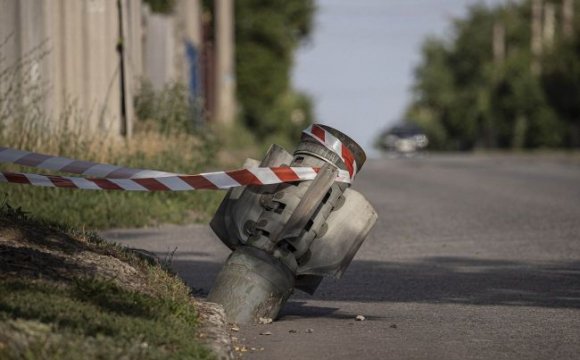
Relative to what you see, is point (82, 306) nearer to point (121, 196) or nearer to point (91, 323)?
point (91, 323)

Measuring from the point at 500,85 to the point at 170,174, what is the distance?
63158 millimetres

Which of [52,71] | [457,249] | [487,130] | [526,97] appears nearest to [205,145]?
[52,71]

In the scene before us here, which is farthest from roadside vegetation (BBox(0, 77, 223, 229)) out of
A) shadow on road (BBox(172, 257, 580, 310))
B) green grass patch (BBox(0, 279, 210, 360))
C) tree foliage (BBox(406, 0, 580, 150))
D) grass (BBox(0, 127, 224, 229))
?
tree foliage (BBox(406, 0, 580, 150))

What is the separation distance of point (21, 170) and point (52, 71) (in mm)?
3641

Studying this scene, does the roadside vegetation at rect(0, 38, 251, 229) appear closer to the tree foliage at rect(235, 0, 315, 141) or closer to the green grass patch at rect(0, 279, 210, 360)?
the green grass patch at rect(0, 279, 210, 360)

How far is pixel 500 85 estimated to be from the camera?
70250 millimetres

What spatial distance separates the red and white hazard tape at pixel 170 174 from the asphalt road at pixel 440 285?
0.91 meters

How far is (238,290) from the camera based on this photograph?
827 centimetres

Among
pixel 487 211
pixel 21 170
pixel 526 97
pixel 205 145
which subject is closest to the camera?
pixel 21 170

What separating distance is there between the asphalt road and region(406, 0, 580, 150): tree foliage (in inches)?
1628

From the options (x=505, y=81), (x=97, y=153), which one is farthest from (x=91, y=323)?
(x=505, y=81)

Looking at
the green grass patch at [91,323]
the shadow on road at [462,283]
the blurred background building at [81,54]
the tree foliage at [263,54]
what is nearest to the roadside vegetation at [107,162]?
the blurred background building at [81,54]

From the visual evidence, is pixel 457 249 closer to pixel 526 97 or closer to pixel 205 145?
pixel 205 145

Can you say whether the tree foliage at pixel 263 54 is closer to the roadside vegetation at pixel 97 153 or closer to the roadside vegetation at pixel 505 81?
the roadside vegetation at pixel 505 81
